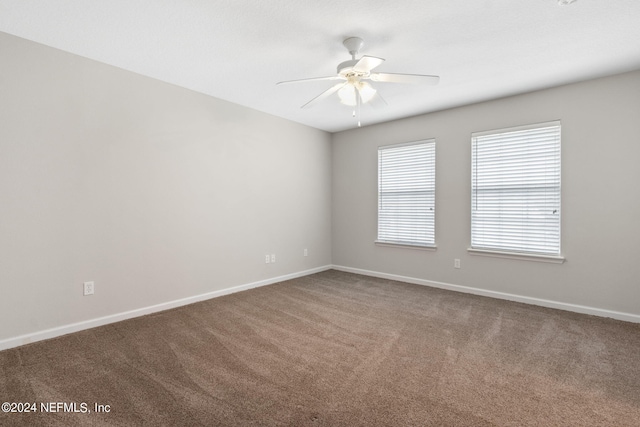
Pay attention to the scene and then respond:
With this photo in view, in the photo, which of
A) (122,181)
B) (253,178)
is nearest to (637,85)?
(253,178)

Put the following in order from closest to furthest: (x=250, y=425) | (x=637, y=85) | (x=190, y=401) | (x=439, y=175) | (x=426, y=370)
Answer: (x=250, y=425), (x=190, y=401), (x=426, y=370), (x=637, y=85), (x=439, y=175)

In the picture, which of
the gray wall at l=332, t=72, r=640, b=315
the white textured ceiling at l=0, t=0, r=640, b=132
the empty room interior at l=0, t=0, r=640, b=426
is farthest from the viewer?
the gray wall at l=332, t=72, r=640, b=315

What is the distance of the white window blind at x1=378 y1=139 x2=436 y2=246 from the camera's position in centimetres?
445

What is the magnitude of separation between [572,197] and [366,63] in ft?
9.43

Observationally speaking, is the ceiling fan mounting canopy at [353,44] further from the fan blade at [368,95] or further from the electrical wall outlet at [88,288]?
the electrical wall outlet at [88,288]

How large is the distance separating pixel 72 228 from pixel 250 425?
2448 mm

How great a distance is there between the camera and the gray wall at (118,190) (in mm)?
2492

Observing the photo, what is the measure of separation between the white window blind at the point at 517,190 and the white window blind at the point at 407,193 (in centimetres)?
61

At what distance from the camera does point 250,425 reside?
1578 mm

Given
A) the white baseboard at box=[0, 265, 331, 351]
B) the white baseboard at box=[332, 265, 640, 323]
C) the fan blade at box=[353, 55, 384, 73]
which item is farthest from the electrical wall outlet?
the white baseboard at box=[332, 265, 640, 323]

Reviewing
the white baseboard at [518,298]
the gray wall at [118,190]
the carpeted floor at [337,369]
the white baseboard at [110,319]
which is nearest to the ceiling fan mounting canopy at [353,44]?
the gray wall at [118,190]

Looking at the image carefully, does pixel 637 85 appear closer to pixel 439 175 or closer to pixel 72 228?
pixel 439 175

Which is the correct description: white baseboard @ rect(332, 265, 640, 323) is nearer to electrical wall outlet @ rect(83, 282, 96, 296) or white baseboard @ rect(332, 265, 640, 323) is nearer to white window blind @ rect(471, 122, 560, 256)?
white window blind @ rect(471, 122, 560, 256)

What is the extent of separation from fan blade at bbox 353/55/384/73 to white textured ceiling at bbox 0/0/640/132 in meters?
0.31
